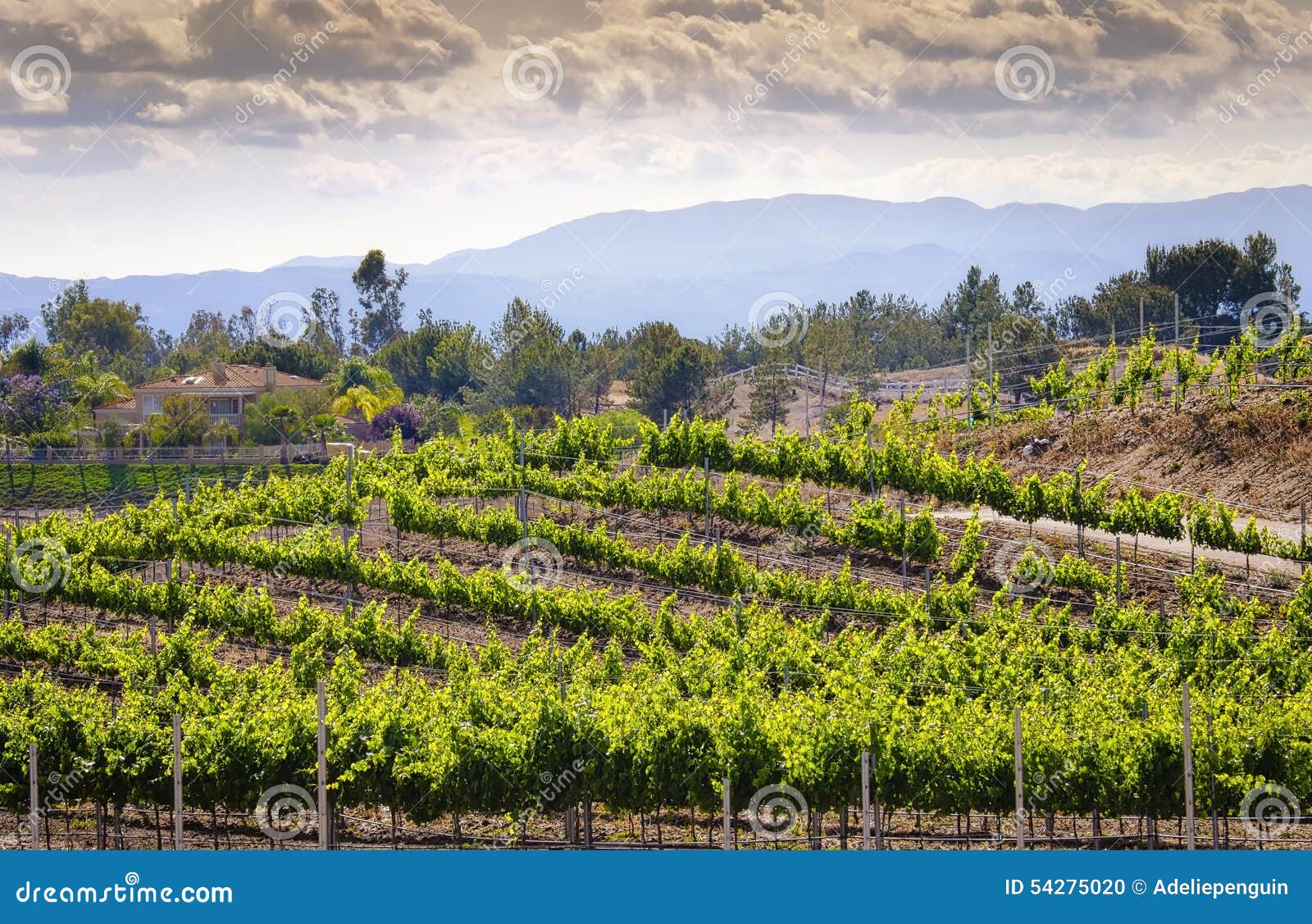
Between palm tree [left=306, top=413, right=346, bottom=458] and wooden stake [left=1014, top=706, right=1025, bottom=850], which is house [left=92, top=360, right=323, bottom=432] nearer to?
palm tree [left=306, top=413, right=346, bottom=458]

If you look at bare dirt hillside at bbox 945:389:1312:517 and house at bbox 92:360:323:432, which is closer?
bare dirt hillside at bbox 945:389:1312:517


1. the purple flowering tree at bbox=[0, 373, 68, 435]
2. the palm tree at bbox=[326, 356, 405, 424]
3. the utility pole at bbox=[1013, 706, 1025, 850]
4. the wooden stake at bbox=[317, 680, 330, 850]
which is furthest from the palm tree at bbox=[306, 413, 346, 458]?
the utility pole at bbox=[1013, 706, 1025, 850]

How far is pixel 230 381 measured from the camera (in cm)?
5950

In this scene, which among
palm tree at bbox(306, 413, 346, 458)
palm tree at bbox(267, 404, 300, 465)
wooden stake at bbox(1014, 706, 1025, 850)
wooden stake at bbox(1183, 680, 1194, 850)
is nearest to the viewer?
wooden stake at bbox(1014, 706, 1025, 850)

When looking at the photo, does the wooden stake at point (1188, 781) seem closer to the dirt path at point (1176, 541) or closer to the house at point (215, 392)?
the dirt path at point (1176, 541)

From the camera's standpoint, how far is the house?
57469 millimetres

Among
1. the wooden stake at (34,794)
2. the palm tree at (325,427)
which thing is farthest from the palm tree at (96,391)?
the wooden stake at (34,794)

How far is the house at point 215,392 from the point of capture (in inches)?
2263

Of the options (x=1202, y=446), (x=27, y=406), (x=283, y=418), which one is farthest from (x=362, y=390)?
(x=1202, y=446)

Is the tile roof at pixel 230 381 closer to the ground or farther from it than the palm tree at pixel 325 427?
farther from it

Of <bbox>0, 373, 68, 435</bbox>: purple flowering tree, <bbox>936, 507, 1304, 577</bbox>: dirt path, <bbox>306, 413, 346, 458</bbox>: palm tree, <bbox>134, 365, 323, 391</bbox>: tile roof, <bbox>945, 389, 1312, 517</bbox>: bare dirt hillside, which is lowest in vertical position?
<bbox>936, 507, 1304, 577</bbox>: dirt path

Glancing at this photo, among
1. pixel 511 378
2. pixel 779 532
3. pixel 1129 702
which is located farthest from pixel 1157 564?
pixel 511 378

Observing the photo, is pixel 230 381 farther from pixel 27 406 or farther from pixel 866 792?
pixel 866 792

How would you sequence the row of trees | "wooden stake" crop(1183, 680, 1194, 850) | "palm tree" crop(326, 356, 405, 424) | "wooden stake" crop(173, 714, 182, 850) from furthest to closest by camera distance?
"palm tree" crop(326, 356, 405, 424) < the row of trees < "wooden stake" crop(173, 714, 182, 850) < "wooden stake" crop(1183, 680, 1194, 850)
